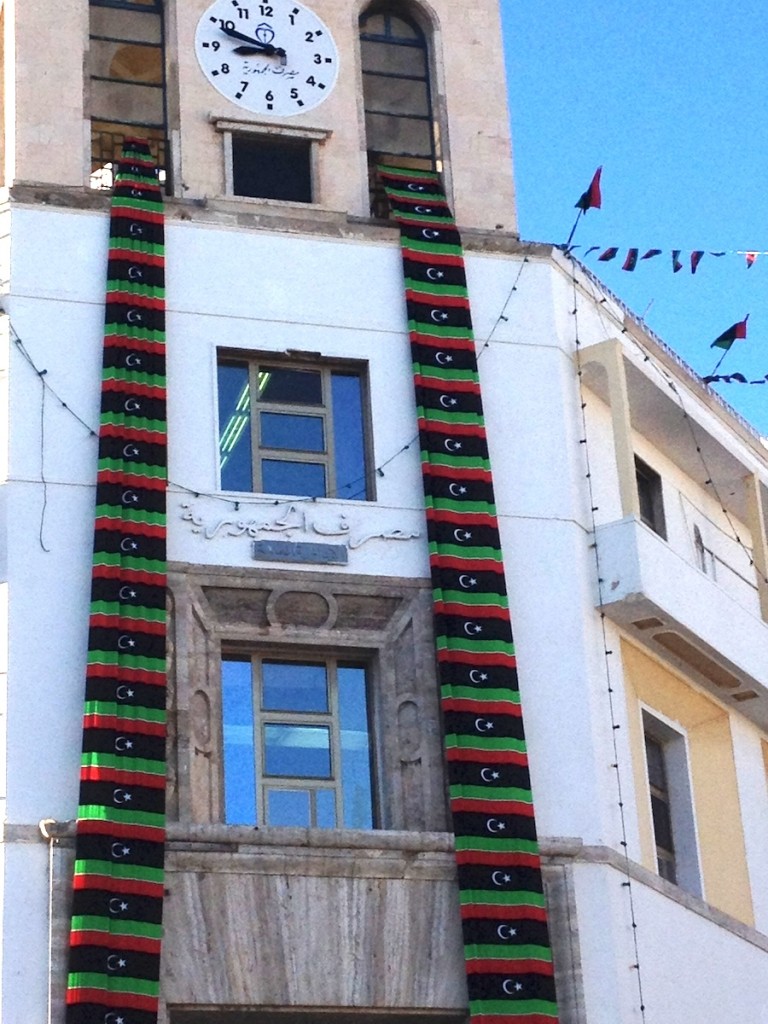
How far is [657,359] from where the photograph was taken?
27.7m

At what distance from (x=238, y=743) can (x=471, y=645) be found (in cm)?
244

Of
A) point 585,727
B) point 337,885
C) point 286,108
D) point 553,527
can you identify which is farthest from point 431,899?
point 286,108

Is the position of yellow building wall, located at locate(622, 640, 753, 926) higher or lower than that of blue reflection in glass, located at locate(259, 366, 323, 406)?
lower

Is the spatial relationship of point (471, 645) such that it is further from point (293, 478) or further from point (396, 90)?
point (396, 90)

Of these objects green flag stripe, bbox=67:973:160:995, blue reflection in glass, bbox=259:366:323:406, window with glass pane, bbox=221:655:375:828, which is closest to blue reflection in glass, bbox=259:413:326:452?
blue reflection in glass, bbox=259:366:323:406

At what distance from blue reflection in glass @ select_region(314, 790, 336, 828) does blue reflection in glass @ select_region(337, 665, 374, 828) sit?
0.39 feet

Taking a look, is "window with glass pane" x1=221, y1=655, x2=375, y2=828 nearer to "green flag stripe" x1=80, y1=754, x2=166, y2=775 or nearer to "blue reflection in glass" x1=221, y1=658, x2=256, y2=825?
"blue reflection in glass" x1=221, y1=658, x2=256, y2=825

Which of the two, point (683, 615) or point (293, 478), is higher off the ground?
point (293, 478)

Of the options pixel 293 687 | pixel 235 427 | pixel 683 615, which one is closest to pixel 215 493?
pixel 235 427

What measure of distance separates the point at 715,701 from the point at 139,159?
864 centimetres

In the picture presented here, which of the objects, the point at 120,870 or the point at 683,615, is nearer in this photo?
the point at 120,870

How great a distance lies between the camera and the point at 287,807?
23.2 meters

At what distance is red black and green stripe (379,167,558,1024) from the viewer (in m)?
22.1

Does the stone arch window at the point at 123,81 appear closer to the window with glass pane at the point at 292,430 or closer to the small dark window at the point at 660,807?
the window with glass pane at the point at 292,430
